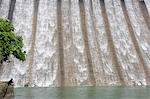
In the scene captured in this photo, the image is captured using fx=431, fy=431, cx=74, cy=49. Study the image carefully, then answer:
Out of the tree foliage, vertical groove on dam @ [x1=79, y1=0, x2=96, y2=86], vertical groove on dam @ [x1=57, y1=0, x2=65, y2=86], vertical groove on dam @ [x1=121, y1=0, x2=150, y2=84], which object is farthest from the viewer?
vertical groove on dam @ [x1=121, y1=0, x2=150, y2=84]

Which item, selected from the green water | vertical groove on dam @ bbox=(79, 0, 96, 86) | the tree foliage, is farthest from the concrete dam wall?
the tree foliage

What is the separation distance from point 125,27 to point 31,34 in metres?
16.0

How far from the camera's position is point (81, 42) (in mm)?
68875

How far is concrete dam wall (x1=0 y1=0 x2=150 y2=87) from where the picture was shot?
6206 cm

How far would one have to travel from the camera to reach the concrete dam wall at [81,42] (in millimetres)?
62062

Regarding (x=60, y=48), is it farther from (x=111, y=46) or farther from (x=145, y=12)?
(x=145, y=12)

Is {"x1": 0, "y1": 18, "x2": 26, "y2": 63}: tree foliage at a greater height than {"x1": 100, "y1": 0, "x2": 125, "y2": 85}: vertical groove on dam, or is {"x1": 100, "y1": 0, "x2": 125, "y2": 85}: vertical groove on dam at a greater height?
{"x1": 100, "y1": 0, "x2": 125, "y2": 85}: vertical groove on dam

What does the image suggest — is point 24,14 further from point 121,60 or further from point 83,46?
point 121,60

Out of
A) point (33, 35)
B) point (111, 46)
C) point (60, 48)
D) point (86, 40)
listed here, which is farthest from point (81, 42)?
point (33, 35)

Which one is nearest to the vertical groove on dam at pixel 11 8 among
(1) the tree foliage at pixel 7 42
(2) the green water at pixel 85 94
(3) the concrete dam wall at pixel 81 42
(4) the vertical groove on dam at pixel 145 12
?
(3) the concrete dam wall at pixel 81 42

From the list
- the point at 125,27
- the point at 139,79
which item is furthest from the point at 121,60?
the point at 125,27

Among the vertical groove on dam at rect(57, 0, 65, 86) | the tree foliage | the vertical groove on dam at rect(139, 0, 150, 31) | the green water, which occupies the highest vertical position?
the vertical groove on dam at rect(139, 0, 150, 31)

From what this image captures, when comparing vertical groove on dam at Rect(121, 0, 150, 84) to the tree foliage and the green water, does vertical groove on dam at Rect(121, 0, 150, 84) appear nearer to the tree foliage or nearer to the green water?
the green water

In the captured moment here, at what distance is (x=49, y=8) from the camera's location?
7694cm
